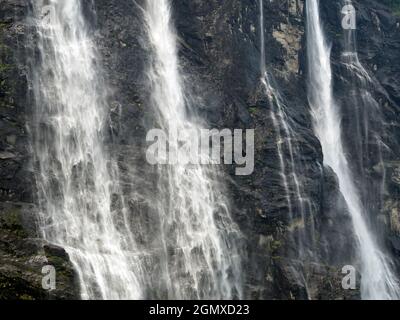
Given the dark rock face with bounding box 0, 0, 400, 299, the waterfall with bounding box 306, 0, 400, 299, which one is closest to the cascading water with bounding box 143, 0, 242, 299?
the dark rock face with bounding box 0, 0, 400, 299

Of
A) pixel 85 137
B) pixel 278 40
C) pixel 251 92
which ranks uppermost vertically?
pixel 278 40

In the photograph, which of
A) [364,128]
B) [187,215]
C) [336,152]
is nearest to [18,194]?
[187,215]

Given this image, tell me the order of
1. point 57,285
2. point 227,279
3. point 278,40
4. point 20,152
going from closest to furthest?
point 57,285, point 20,152, point 227,279, point 278,40

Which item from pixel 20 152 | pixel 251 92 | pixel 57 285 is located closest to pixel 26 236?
pixel 57 285

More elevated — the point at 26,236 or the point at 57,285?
the point at 26,236

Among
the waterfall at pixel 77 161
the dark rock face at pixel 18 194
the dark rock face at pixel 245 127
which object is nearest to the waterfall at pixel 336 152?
the dark rock face at pixel 245 127

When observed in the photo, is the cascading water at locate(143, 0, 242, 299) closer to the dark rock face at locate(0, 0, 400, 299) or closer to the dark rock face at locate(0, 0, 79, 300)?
the dark rock face at locate(0, 0, 400, 299)

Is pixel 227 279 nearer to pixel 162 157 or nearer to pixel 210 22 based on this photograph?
pixel 162 157
